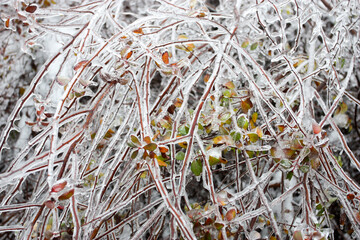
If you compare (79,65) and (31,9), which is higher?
(31,9)

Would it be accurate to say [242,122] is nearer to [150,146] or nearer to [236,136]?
[236,136]

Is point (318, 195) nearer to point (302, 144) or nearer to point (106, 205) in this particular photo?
point (302, 144)

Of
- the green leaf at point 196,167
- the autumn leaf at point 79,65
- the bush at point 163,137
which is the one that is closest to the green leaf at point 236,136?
the bush at point 163,137

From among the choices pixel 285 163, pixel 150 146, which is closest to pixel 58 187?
pixel 150 146

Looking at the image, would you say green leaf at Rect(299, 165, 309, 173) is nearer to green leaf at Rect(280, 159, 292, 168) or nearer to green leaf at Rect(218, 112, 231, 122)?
green leaf at Rect(280, 159, 292, 168)

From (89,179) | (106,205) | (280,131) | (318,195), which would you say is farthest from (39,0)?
(318,195)

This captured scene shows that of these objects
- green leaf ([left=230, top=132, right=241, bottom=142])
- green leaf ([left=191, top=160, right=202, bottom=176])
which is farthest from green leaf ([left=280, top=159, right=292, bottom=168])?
green leaf ([left=191, top=160, right=202, bottom=176])

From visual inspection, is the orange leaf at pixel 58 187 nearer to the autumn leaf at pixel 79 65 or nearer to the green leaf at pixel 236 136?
the autumn leaf at pixel 79 65

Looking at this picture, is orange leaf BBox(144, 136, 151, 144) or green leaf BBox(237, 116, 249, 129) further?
green leaf BBox(237, 116, 249, 129)
